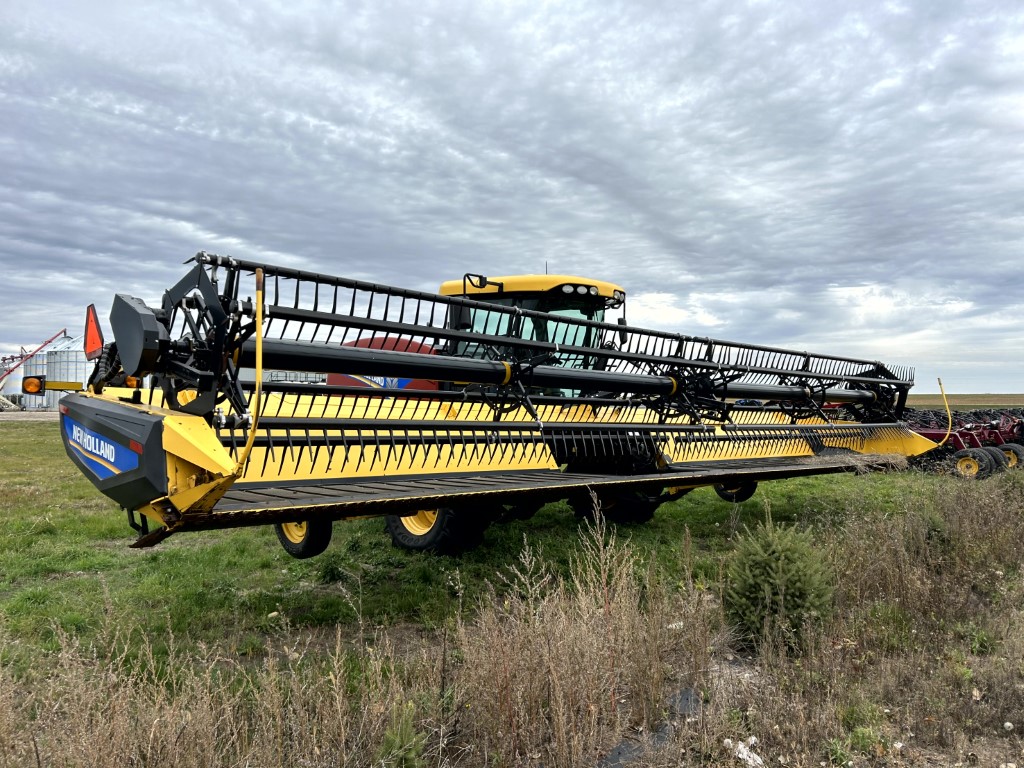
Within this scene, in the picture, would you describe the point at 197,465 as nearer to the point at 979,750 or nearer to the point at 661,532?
the point at 979,750

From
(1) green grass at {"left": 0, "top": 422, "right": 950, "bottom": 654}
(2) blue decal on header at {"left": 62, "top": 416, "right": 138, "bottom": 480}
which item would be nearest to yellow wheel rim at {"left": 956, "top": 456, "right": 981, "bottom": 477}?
(1) green grass at {"left": 0, "top": 422, "right": 950, "bottom": 654}

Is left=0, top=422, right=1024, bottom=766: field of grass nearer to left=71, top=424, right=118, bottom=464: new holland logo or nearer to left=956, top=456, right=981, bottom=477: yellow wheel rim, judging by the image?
left=71, top=424, right=118, bottom=464: new holland logo

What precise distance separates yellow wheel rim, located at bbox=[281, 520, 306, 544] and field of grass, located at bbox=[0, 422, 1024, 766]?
296 millimetres

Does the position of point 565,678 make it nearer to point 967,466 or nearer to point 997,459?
point 967,466

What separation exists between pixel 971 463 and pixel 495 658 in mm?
10564

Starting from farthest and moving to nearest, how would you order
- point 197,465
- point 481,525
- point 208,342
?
point 481,525, point 208,342, point 197,465

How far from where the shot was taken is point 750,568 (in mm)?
4016

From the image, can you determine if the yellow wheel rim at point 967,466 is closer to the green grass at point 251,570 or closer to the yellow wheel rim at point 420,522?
the green grass at point 251,570

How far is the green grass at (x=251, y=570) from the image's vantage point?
4406 mm

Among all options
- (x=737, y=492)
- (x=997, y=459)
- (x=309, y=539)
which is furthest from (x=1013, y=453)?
(x=309, y=539)

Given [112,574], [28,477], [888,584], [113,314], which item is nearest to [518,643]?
[113,314]

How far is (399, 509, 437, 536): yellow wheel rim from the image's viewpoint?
587 centimetres

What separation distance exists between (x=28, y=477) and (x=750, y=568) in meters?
11.7

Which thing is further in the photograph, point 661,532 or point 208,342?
point 661,532
